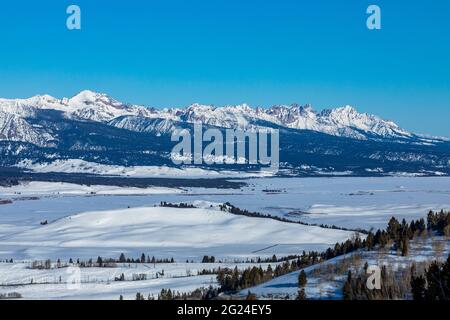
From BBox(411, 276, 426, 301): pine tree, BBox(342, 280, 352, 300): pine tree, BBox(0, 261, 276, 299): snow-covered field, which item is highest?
BBox(411, 276, 426, 301): pine tree

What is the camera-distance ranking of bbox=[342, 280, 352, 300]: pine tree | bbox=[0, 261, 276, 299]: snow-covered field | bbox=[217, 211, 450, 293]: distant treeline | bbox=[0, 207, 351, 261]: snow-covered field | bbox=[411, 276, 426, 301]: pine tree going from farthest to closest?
1. bbox=[0, 207, 351, 261]: snow-covered field
2. bbox=[0, 261, 276, 299]: snow-covered field
3. bbox=[217, 211, 450, 293]: distant treeline
4. bbox=[342, 280, 352, 300]: pine tree
5. bbox=[411, 276, 426, 301]: pine tree

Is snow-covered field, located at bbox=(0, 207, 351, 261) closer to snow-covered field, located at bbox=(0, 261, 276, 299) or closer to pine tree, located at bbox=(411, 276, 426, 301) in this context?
snow-covered field, located at bbox=(0, 261, 276, 299)

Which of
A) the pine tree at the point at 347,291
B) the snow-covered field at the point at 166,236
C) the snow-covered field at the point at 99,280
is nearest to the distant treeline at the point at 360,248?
the snow-covered field at the point at 99,280

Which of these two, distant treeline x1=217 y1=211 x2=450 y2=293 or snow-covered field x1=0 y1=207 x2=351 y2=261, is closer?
distant treeline x1=217 y1=211 x2=450 y2=293

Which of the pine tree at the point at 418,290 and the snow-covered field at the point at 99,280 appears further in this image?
the snow-covered field at the point at 99,280

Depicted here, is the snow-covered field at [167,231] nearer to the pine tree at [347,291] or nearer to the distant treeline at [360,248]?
the pine tree at [347,291]

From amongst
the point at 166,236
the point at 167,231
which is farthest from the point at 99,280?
the point at 167,231

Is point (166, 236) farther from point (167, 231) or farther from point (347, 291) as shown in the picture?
point (347, 291)

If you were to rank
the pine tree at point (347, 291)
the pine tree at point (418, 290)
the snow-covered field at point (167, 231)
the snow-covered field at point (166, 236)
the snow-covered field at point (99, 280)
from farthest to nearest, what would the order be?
1. the snow-covered field at point (166, 236)
2. the snow-covered field at point (167, 231)
3. the snow-covered field at point (99, 280)
4. the pine tree at point (347, 291)
5. the pine tree at point (418, 290)

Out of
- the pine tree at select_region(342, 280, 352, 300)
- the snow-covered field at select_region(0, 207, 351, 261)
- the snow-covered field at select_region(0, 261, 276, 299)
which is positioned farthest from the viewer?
the snow-covered field at select_region(0, 207, 351, 261)

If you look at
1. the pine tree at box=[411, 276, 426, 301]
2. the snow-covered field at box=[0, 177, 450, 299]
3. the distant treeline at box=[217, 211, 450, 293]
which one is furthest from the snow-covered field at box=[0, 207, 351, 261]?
the pine tree at box=[411, 276, 426, 301]

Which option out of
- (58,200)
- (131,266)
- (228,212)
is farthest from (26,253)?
(58,200)
